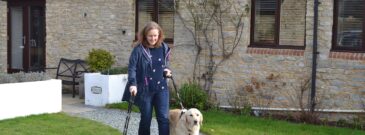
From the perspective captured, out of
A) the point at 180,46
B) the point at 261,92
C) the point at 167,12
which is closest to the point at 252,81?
the point at 261,92

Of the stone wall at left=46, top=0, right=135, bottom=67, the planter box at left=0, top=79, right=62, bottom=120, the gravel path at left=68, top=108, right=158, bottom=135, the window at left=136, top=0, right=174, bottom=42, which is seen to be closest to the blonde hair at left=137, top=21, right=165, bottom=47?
the gravel path at left=68, top=108, right=158, bottom=135

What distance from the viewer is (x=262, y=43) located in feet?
36.9

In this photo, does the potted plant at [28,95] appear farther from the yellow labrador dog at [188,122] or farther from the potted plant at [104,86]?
the yellow labrador dog at [188,122]

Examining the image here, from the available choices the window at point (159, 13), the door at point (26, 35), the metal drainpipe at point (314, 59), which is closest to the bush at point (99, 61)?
Result: the window at point (159, 13)

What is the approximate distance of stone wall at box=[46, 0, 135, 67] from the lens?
1339 centimetres

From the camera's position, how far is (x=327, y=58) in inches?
403

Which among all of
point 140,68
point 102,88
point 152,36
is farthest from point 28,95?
point 152,36

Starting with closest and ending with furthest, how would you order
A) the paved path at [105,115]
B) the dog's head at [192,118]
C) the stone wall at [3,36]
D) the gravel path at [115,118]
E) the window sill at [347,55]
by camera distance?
the dog's head at [192,118], the gravel path at [115,118], the paved path at [105,115], the window sill at [347,55], the stone wall at [3,36]

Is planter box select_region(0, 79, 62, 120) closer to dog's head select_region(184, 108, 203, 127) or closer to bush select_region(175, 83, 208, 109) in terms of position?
bush select_region(175, 83, 208, 109)

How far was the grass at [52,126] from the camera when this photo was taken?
8805 mm

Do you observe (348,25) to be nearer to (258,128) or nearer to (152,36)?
(258,128)

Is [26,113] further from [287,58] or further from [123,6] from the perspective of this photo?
[287,58]

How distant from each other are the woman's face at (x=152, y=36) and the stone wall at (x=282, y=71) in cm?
436

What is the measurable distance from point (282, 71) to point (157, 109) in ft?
14.2
